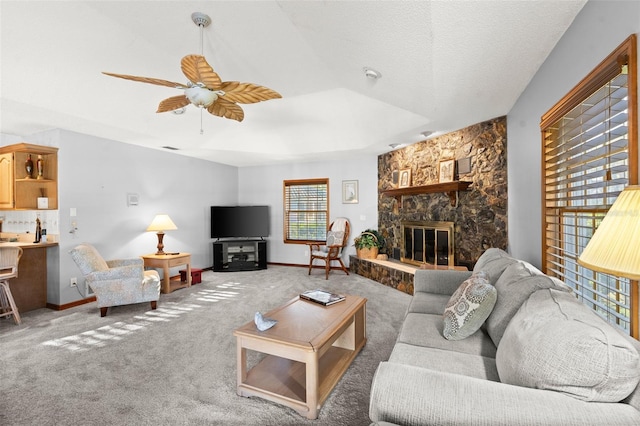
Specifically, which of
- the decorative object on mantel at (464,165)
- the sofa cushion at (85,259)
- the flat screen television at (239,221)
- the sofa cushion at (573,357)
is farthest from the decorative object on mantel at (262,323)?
the flat screen television at (239,221)

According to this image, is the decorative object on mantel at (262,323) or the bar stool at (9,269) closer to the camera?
the decorative object on mantel at (262,323)

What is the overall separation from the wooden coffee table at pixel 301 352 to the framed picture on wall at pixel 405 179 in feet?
10.3

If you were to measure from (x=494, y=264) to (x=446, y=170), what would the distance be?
240cm

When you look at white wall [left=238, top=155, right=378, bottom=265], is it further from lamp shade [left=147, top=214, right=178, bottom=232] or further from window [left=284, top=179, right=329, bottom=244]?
lamp shade [left=147, top=214, right=178, bottom=232]

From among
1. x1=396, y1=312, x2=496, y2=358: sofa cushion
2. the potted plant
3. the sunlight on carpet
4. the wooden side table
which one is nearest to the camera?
x1=396, y1=312, x2=496, y2=358: sofa cushion

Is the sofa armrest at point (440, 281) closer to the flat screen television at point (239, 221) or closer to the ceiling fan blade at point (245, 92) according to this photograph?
the ceiling fan blade at point (245, 92)

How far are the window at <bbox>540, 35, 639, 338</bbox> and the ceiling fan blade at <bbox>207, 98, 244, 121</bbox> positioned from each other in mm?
2480

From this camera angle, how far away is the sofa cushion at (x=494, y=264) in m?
2.23

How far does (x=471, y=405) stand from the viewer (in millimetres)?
1003

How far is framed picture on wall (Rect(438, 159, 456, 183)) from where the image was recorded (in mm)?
4453

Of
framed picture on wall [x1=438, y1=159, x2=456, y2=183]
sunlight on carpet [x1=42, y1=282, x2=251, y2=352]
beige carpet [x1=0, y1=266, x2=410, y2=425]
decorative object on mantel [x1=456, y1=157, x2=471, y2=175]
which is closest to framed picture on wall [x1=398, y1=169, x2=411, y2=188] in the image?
framed picture on wall [x1=438, y1=159, x2=456, y2=183]

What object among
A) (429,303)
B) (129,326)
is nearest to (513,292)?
(429,303)

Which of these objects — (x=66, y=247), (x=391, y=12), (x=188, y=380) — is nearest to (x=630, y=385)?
(x=391, y=12)

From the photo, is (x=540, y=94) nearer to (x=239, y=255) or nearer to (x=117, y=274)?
(x=117, y=274)
